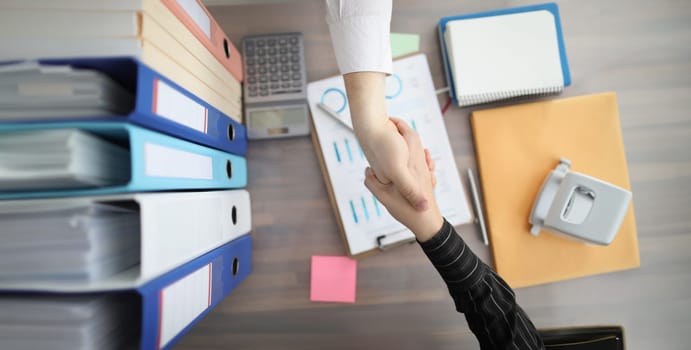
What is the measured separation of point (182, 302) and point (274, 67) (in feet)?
1.60

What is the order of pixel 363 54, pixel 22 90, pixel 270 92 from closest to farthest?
pixel 22 90 < pixel 363 54 < pixel 270 92

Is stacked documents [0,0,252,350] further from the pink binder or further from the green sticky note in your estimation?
the green sticky note

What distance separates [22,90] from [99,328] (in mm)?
261

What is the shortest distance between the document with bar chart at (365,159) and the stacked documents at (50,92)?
1.44 ft

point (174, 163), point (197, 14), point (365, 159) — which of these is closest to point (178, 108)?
point (174, 163)

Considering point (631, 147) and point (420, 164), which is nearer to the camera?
point (420, 164)

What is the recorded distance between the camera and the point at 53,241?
0.37 meters

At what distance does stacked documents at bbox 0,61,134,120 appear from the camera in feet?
1.14

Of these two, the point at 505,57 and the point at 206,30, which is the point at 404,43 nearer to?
the point at 505,57

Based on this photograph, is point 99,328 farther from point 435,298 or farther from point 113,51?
point 435,298

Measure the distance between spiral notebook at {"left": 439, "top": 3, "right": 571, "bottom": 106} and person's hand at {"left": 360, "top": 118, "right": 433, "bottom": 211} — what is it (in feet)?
0.98

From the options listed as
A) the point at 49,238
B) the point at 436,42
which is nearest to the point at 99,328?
the point at 49,238

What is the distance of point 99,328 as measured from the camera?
15.7 inches

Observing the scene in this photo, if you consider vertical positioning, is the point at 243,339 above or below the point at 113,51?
below
